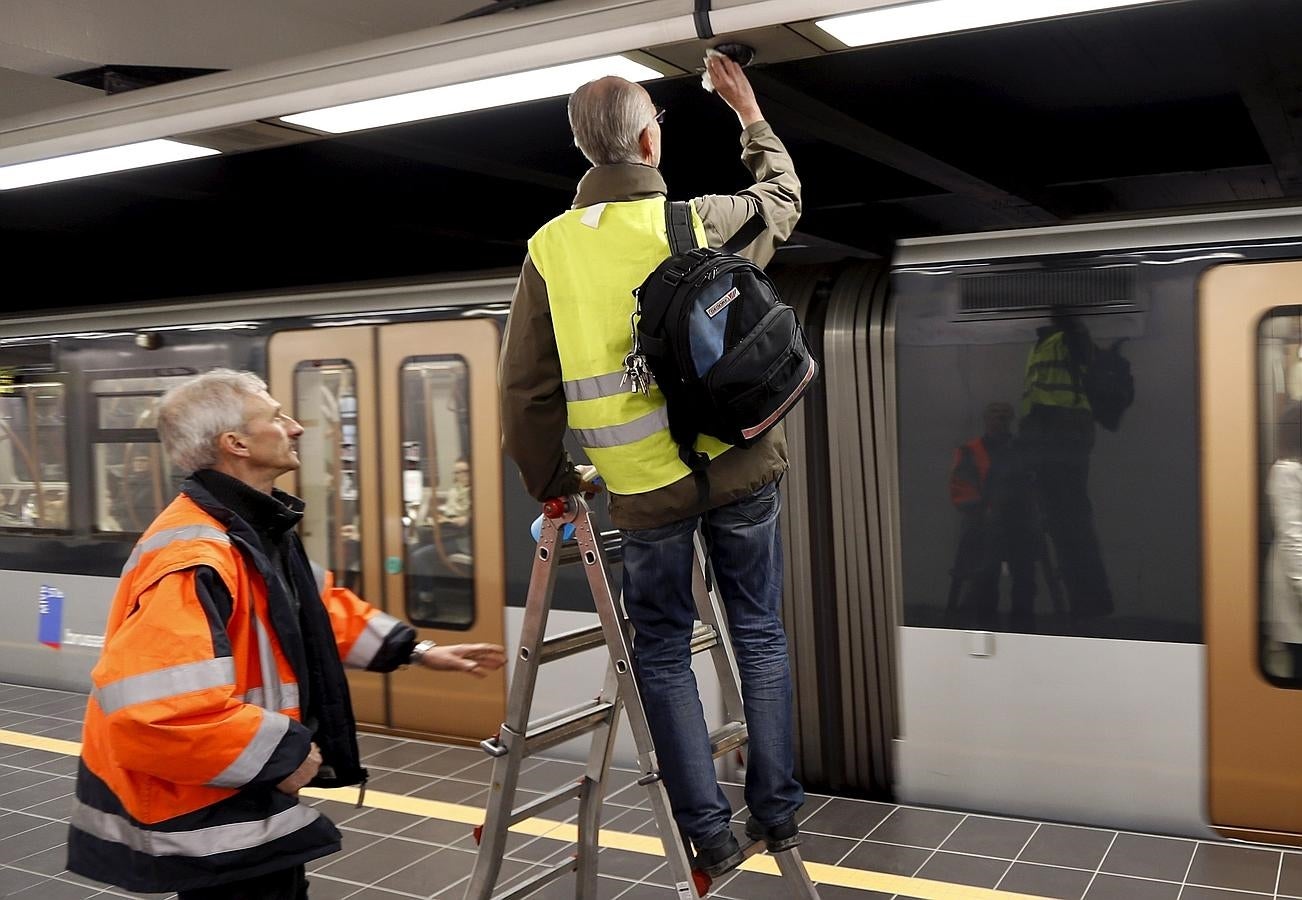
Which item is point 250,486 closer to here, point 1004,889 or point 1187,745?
point 1004,889

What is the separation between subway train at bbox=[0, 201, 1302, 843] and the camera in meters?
4.15

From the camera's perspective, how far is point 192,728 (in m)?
2.22

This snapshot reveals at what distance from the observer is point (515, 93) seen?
3.48 metres

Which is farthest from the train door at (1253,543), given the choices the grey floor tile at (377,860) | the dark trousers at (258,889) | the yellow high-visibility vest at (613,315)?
the dark trousers at (258,889)

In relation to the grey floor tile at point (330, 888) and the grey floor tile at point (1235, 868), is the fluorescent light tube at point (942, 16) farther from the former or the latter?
the grey floor tile at point (330, 888)

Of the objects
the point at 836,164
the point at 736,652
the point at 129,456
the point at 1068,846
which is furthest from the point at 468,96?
the point at 836,164

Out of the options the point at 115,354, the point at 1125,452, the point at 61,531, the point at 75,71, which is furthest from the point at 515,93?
Answer: the point at 61,531

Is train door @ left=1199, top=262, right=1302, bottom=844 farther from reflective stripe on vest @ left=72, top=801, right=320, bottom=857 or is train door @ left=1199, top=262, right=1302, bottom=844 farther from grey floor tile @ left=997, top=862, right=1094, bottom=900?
reflective stripe on vest @ left=72, top=801, right=320, bottom=857

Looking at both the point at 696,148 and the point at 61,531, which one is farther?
the point at 696,148

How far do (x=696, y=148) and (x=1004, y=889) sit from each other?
702 centimetres

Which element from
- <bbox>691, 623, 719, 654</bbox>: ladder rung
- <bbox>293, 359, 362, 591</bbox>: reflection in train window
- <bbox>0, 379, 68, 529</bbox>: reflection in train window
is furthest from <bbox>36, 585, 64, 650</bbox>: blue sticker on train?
<bbox>691, 623, 719, 654</bbox>: ladder rung

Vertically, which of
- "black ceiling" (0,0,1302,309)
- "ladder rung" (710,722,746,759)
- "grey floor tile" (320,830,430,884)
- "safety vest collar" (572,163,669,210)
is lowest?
"grey floor tile" (320,830,430,884)

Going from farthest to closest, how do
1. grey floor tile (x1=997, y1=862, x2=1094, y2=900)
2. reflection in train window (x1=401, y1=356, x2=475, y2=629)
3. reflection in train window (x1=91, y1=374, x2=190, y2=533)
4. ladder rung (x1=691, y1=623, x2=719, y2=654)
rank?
1. reflection in train window (x1=91, y1=374, x2=190, y2=533)
2. reflection in train window (x1=401, y1=356, x2=475, y2=629)
3. grey floor tile (x1=997, y1=862, x2=1094, y2=900)
4. ladder rung (x1=691, y1=623, x2=719, y2=654)

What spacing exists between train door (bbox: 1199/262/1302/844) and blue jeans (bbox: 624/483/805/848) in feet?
6.95
